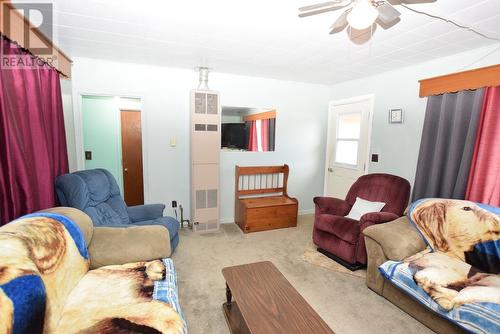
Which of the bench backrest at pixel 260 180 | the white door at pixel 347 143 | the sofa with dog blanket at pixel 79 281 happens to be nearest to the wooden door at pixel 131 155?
the bench backrest at pixel 260 180

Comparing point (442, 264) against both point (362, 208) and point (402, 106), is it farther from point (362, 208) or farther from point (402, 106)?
point (402, 106)

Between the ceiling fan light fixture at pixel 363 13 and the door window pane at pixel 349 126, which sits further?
the door window pane at pixel 349 126

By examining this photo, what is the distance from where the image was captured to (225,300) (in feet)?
6.70

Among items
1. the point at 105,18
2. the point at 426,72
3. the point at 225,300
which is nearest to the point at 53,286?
the point at 225,300

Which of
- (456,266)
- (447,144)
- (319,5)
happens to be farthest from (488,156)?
(319,5)

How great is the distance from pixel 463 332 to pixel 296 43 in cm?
260

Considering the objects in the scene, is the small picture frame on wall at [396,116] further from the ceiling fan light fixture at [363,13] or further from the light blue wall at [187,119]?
the ceiling fan light fixture at [363,13]

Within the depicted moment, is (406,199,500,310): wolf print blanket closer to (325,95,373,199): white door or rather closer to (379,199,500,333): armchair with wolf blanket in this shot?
(379,199,500,333): armchair with wolf blanket

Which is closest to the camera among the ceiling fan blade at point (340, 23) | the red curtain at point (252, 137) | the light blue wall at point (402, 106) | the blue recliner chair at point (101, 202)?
the ceiling fan blade at point (340, 23)

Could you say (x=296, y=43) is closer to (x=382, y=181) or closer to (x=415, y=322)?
(x=382, y=181)

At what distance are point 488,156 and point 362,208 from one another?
48.2 inches

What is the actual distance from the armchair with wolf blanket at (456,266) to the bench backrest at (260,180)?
6.66ft

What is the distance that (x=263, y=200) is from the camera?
381 centimetres

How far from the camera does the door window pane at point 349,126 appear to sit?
3725 millimetres
